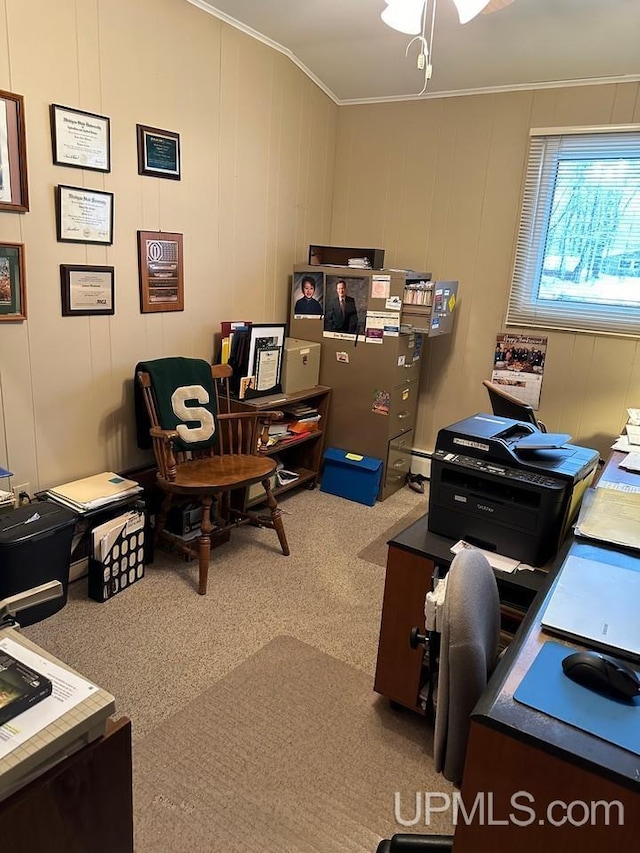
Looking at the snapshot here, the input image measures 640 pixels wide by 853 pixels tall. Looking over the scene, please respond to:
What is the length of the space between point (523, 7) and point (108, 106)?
6.44 ft

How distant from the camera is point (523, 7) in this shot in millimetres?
2764

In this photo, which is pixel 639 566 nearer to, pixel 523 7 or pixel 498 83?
pixel 523 7

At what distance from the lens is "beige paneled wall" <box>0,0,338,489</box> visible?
238cm

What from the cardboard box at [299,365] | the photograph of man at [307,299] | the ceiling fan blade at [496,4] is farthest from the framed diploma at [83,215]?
the ceiling fan blade at [496,4]

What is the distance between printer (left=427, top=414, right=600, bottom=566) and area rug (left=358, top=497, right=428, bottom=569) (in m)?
1.02

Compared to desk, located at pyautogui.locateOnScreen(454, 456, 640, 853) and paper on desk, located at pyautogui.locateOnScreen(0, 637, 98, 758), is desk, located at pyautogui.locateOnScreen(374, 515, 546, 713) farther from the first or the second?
paper on desk, located at pyautogui.locateOnScreen(0, 637, 98, 758)

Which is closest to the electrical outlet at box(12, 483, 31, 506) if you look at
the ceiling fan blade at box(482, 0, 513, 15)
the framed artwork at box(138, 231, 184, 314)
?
the framed artwork at box(138, 231, 184, 314)

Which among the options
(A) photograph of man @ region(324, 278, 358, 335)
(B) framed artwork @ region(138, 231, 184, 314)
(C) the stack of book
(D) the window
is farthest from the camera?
(A) photograph of man @ region(324, 278, 358, 335)

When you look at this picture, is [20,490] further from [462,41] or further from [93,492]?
[462,41]

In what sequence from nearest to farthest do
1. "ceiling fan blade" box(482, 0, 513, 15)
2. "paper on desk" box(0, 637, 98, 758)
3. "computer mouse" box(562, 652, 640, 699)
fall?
"paper on desk" box(0, 637, 98, 758), "computer mouse" box(562, 652, 640, 699), "ceiling fan blade" box(482, 0, 513, 15)

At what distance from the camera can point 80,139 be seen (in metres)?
2.49

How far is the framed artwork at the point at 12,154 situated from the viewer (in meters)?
2.22

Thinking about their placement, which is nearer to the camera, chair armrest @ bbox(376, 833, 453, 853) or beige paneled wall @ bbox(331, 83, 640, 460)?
chair armrest @ bbox(376, 833, 453, 853)

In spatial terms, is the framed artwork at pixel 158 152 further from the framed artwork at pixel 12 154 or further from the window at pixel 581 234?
the window at pixel 581 234
